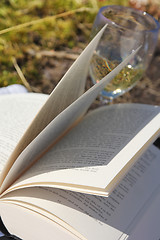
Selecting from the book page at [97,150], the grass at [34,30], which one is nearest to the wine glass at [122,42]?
the book page at [97,150]

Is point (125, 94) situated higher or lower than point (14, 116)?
higher

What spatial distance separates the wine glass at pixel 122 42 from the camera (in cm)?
78

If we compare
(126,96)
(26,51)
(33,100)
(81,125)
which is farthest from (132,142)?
(26,51)

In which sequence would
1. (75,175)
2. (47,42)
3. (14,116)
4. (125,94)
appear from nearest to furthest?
(75,175) → (14,116) → (125,94) → (47,42)

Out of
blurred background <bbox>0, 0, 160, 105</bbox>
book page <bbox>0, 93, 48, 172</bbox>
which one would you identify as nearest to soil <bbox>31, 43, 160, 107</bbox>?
blurred background <bbox>0, 0, 160, 105</bbox>

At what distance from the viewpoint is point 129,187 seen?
666mm

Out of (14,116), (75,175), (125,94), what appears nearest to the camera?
(75,175)

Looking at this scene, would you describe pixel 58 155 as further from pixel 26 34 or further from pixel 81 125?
pixel 26 34

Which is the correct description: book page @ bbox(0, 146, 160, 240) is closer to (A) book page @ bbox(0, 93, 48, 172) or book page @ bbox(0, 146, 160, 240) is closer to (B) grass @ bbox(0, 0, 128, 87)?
(A) book page @ bbox(0, 93, 48, 172)

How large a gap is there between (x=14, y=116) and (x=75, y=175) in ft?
1.05

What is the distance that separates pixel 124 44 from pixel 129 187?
37 cm

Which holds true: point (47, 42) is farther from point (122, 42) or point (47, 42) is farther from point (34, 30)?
point (122, 42)

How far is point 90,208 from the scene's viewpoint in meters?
0.58

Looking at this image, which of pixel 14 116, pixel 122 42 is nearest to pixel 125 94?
pixel 122 42
